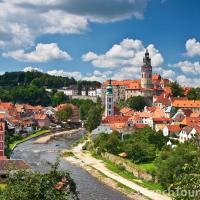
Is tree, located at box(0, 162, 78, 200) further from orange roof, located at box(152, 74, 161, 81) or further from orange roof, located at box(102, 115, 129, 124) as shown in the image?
orange roof, located at box(152, 74, 161, 81)

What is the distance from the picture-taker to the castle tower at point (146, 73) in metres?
105

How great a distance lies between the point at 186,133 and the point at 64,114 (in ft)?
151

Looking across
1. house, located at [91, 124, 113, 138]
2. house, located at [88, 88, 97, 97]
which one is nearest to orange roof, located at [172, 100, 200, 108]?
house, located at [91, 124, 113, 138]

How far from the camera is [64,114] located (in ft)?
328

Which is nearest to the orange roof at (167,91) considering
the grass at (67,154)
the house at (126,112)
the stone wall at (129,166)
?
the house at (126,112)

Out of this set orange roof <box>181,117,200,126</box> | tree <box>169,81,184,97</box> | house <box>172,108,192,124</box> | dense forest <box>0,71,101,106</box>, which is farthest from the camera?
dense forest <box>0,71,101,106</box>

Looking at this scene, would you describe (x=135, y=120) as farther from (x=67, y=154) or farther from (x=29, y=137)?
(x=67, y=154)

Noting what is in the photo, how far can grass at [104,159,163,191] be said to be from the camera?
38.2 meters

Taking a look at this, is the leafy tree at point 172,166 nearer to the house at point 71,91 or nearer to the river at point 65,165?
the river at point 65,165

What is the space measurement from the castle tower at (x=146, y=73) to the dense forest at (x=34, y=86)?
31.0m

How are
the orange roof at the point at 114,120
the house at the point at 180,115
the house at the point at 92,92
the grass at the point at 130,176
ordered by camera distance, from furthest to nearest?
the house at the point at 92,92, the orange roof at the point at 114,120, the house at the point at 180,115, the grass at the point at 130,176

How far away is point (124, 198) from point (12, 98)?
93832 mm

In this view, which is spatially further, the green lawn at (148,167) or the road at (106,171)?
the green lawn at (148,167)

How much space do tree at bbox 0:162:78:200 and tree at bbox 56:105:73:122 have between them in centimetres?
8002
